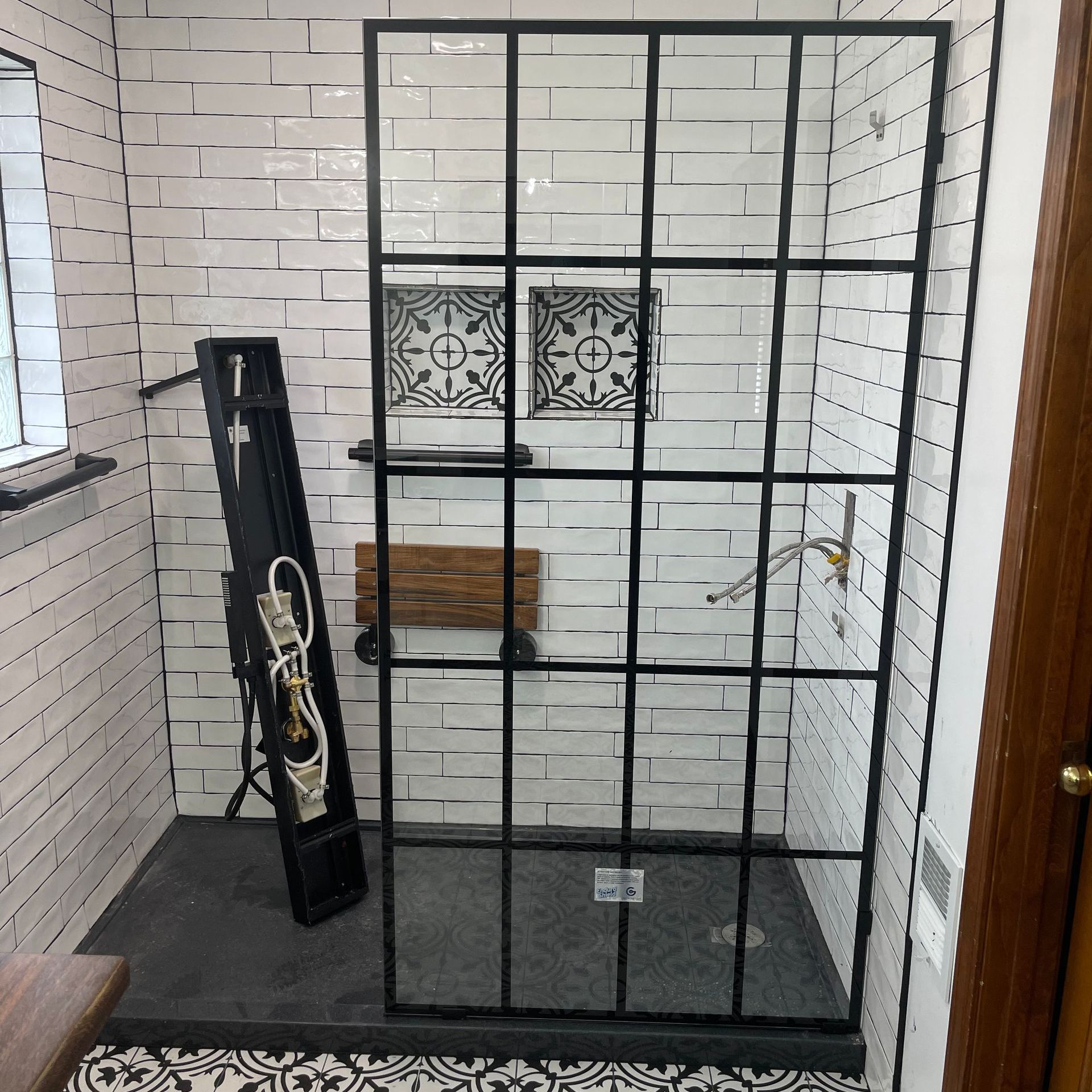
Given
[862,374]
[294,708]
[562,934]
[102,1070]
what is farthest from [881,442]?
[102,1070]

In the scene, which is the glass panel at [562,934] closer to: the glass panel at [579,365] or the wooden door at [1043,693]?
the wooden door at [1043,693]

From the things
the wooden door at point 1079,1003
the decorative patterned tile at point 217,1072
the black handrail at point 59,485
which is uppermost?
the black handrail at point 59,485

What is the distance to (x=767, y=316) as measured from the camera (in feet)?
6.10

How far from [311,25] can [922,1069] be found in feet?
9.53

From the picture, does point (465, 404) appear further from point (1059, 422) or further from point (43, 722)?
Result: point (43, 722)

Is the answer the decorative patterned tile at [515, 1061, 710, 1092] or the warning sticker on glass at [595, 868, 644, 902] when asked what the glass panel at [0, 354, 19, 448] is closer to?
the warning sticker on glass at [595, 868, 644, 902]

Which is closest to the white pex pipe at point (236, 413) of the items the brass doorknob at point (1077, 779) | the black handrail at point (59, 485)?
Answer: the black handrail at point (59, 485)

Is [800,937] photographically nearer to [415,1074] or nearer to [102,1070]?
[415,1074]

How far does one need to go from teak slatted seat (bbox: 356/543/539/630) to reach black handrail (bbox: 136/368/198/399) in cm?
106

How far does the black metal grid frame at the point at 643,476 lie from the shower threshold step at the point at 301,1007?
0.04 metres

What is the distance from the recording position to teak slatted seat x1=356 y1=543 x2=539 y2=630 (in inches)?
78.2

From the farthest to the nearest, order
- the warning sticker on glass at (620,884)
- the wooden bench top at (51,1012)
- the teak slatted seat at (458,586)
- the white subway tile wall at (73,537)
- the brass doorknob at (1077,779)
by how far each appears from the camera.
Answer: the white subway tile wall at (73,537)
the warning sticker on glass at (620,884)
the teak slatted seat at (458,586)
the brass doorknob at (1077,779)
the wooden bench top at (51,1012)

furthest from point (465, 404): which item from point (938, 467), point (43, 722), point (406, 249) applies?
point (43, 722)

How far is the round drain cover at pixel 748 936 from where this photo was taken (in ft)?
7.02
